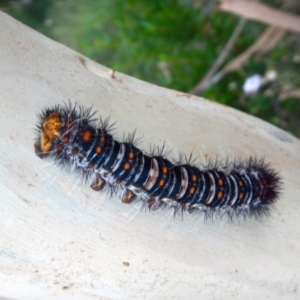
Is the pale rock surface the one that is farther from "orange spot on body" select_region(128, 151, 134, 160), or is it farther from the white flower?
the white flower

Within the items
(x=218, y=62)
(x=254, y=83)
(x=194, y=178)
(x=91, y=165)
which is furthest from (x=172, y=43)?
(x=91, y=165)

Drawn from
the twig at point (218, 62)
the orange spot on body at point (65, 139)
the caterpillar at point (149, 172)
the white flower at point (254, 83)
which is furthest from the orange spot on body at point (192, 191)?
the white flower at point (254, 83)

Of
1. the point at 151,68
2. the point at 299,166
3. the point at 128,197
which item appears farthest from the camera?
the point at 151,68

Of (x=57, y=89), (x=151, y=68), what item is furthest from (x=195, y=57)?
(x=57, y=89)

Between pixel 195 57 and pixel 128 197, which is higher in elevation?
pixel 195 57

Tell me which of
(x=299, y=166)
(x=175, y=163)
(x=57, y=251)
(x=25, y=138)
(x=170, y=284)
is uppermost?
(x=299, y=166)

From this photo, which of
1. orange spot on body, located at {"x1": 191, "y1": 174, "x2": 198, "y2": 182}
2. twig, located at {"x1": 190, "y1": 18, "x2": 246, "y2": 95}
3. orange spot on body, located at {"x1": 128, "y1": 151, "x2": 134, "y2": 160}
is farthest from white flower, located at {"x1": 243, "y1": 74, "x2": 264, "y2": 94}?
orange spot on body, located at {"x1": 128, "y1": 151, "x2": 134, "y2": 160}

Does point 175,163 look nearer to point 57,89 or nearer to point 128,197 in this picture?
point 128,197

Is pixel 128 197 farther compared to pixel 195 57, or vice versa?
pixel 195 57
